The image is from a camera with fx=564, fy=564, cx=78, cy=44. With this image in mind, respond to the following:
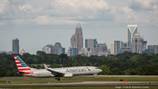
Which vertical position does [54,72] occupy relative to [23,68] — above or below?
below

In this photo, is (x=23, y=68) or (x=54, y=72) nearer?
(x=54, y=72)

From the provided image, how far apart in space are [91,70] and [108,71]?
43.3m

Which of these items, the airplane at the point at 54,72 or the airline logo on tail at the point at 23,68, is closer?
the airplane at the point at 54,72

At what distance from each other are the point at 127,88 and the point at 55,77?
5366 centimetres

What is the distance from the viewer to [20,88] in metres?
89.8

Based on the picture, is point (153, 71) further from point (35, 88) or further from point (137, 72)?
point (35, 88)

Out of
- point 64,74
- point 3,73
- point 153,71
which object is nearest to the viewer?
point 64,74

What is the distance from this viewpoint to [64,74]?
136m

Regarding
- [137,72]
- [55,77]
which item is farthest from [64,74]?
[137,72]

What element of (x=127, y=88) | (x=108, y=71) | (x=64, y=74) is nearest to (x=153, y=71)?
(x=108, y=71)

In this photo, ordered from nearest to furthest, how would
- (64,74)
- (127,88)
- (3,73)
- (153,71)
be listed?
(127,88) → (64,74) → (153,71) → (3,73)

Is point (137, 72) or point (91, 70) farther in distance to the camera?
point (137, 72)

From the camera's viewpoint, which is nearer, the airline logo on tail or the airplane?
the airplane

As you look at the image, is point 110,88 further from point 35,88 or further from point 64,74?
point 64,74
